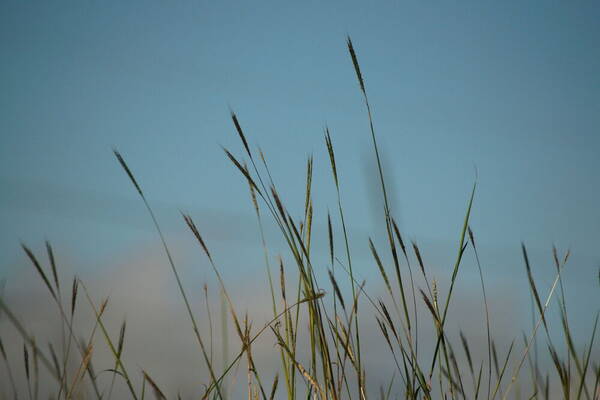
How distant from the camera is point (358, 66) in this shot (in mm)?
1712

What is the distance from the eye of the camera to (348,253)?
172cm

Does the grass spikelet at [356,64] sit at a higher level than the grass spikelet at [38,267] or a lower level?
higher

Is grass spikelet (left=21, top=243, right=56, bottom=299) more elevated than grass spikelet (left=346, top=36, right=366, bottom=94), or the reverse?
grass spikelet (left=346, top=36, right=366, bottom=94)

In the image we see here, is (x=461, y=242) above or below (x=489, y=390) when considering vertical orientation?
above

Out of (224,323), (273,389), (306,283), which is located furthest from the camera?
(224,323)

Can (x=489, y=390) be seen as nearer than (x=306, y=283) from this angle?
No

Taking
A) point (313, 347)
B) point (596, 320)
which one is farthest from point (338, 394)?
point (596, 320)

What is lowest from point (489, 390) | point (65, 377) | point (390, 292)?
point (489, 390)

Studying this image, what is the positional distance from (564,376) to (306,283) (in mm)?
718

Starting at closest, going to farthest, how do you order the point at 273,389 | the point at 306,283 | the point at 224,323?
1. the point at 306,283
2. the point at 273,389
3. the point at 224,323

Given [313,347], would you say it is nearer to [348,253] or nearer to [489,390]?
[348,253]

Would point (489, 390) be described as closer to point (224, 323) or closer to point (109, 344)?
point (224, 323)

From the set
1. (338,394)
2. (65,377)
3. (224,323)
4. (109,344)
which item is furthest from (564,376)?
(65,377)

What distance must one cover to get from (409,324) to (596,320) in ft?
2.31
